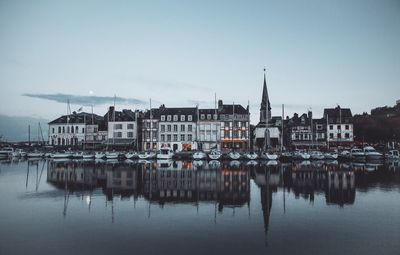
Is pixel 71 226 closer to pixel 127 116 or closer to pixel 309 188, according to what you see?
pixel 309 188

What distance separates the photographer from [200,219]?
56.4 feet

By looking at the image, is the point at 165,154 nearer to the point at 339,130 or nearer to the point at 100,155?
the point at 100,155

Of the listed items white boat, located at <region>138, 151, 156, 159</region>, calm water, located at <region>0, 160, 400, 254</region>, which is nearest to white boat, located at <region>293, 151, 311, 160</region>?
white boat, located at <region>138, 151, 156, 159</region>

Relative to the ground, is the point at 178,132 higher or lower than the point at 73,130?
lower

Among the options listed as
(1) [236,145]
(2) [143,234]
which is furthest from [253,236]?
(1) [236,145]

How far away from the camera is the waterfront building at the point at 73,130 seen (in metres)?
86.6

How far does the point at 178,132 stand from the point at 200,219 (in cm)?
6253

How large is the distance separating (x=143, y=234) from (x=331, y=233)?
8583mm

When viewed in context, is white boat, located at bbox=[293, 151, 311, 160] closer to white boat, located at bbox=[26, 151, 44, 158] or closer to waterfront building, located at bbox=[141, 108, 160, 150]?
waterfront building, located at bbox=[141, 108, 160, 150]

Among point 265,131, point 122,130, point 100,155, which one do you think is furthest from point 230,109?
point 100,155

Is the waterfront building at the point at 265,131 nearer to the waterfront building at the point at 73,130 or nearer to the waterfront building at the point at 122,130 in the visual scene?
the waterfront building at the point at 122,130

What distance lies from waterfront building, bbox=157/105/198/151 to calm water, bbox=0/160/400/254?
49.0 meters

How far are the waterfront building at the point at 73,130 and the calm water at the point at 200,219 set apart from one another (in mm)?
57986

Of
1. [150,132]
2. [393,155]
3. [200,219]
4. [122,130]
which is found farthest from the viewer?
[122,130]
